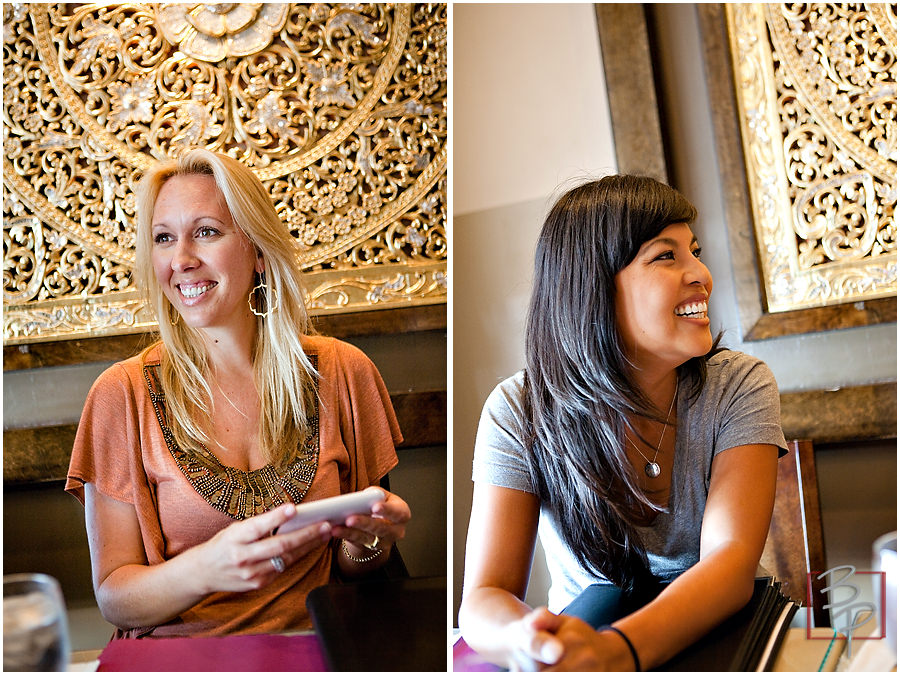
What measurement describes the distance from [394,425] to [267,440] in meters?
0.16

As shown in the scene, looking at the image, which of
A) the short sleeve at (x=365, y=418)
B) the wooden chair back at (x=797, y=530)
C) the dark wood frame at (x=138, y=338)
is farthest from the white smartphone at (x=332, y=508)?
the wooden chair back at (x=797, y=530)

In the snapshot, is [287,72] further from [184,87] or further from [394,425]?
[394,425]

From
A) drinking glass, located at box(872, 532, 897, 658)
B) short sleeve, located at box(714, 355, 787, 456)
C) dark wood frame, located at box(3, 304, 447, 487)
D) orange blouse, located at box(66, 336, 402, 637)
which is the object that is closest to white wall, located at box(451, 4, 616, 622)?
dark wood frame, located at box(3, 304, 447, 487)

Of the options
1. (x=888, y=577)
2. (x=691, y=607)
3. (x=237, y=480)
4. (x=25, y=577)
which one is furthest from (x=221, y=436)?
(x=888, y=577)

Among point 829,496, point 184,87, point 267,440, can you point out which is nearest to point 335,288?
point 267,440

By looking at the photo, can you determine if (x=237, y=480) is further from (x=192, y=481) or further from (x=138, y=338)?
(x=138, y=338)

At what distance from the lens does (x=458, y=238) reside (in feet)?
3.34

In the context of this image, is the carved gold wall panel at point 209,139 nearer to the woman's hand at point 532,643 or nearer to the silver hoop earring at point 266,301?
the silver hoop earring at point 266,301

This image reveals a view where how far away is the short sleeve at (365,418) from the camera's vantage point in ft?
3.02

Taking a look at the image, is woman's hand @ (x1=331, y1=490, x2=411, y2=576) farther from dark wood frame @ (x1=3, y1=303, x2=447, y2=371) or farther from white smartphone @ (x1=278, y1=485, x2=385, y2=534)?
dark wood frame @ (x1=3, y1=303, x2=447, y2=371)

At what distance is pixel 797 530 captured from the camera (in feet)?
3.70

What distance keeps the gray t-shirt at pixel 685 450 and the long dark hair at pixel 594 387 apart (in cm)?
2

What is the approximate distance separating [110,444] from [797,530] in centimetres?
95

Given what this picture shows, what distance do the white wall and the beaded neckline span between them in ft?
0.64
